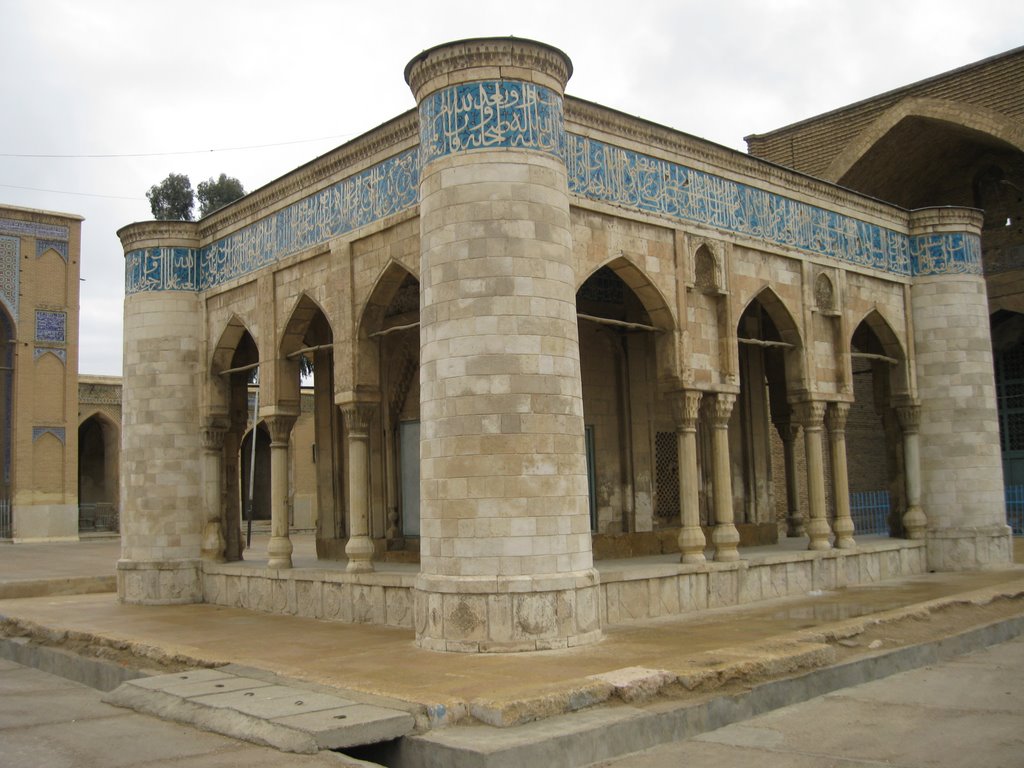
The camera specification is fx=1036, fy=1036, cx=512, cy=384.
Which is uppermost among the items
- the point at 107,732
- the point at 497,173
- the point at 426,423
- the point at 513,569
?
the point at 497,173

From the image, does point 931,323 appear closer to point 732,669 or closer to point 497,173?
Answer: point 497,173

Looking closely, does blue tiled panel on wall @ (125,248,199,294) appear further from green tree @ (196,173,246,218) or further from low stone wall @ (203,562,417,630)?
green tree @ (196,173,246,218)

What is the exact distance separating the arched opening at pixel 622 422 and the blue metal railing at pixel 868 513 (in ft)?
23.6

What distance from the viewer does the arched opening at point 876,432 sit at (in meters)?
13.7

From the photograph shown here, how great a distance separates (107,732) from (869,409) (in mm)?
19083

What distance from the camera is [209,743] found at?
5.48 meters

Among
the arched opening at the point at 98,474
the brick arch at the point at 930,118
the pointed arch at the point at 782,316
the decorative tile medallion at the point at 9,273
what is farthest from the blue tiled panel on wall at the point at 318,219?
the arched opening at the point at 98,474

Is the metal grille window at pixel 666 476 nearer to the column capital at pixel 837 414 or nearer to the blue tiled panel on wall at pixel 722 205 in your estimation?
the column capital at pixel 837 414

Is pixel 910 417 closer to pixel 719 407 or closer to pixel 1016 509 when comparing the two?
pixel 719 407

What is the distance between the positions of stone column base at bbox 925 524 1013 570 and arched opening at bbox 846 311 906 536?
67 centimetres

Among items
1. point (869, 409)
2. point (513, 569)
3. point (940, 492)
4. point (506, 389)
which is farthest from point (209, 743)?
point (869, 409)

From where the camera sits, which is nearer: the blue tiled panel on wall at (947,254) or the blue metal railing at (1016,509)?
the blue tiled panel on wall at (947,254)

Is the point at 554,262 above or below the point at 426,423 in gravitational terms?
above

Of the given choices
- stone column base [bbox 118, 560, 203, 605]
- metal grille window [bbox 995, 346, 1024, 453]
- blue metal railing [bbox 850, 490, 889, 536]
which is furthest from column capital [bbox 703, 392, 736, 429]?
metal grille window [bbox 995, 346, 1024, 453]
